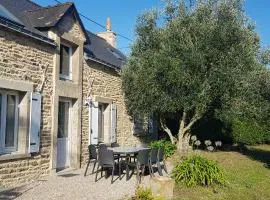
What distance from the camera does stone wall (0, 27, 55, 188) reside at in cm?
977

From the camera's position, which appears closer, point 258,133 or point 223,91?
point 223,91

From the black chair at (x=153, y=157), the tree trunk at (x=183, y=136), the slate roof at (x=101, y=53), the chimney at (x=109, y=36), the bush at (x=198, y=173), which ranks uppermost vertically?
the chimney at (x=109, y=36)

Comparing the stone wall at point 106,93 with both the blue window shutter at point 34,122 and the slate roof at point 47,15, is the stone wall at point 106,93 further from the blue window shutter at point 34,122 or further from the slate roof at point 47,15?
the blue window shutter at point 34,122

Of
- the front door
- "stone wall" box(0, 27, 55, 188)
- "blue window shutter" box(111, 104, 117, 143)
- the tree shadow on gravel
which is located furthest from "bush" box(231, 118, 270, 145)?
the tree shadow on gravel

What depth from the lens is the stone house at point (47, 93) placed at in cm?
1002

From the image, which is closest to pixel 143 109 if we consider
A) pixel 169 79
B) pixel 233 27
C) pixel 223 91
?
pixel 169 79

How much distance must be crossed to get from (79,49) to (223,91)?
5.56 meters

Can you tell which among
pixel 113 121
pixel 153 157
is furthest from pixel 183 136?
pixel 153 157

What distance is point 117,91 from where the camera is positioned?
1675cm

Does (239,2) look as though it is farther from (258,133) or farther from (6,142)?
(258,133)

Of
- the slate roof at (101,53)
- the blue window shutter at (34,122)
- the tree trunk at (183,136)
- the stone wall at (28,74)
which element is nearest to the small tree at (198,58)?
the tree trunk at (183,136)

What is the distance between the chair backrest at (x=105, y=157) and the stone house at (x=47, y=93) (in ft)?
5.50

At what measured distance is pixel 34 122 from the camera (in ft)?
35.0

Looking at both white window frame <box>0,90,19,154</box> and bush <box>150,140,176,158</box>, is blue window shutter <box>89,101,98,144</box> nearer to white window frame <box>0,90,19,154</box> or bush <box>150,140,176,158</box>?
Answer: bush <box>150,140,176,158</box>
